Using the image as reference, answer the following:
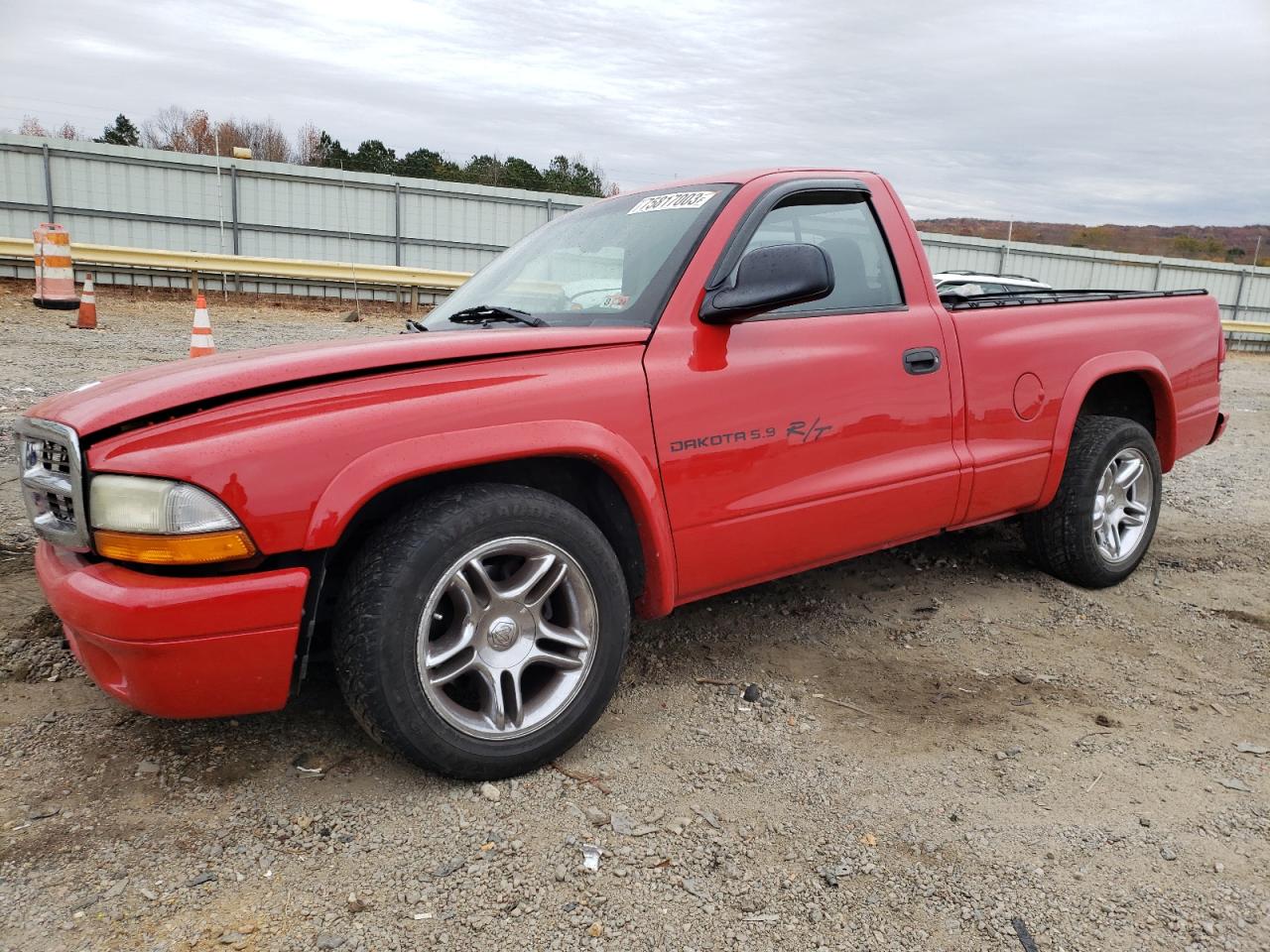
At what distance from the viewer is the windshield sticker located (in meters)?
3.10

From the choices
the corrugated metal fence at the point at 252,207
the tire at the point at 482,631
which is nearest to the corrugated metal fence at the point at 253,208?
the corrugated metal fence at the point at 252,207

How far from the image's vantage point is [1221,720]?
9.78 feet

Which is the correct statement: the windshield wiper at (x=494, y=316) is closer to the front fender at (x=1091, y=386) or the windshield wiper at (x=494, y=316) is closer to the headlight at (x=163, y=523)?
the headlight at (x=163, y=523)

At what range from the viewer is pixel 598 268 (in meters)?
3.13

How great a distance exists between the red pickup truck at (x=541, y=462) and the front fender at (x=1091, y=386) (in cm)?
A: 5

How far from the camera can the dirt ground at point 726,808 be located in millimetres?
1996

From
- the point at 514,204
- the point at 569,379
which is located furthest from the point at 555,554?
the point at 514,204

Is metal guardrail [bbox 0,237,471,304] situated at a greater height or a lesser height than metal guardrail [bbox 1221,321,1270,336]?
greater

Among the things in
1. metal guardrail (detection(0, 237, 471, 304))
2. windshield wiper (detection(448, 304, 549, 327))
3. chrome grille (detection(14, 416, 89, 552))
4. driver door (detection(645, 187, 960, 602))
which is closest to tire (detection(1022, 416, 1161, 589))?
driver door (detection(645, 187, 960, 602))

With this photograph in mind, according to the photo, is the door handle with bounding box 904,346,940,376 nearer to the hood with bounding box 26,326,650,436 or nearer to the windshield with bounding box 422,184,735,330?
the windshield with bounding box 422,184,735,330

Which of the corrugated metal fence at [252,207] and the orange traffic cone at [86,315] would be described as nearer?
the orange traffic cone at [86,315]

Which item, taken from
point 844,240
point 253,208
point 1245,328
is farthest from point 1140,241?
point 844,240

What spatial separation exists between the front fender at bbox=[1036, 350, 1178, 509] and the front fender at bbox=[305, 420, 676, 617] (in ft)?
6.49

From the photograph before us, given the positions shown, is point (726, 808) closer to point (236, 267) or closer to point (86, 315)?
point (86, 315)
